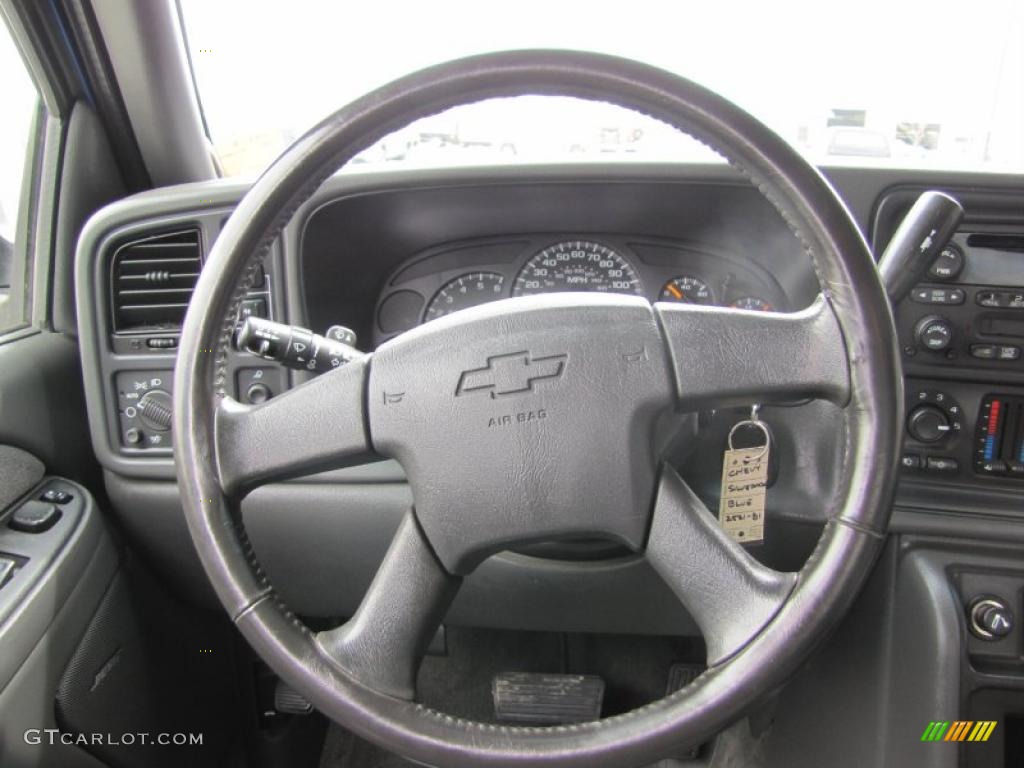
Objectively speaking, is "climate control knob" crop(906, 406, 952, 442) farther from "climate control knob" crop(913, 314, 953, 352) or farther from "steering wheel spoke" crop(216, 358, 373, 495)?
"steering wheel spoke" crop(216, 358, 373, 495)

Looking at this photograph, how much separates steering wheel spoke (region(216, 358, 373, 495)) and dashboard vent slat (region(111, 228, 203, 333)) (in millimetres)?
649

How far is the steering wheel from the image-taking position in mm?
747

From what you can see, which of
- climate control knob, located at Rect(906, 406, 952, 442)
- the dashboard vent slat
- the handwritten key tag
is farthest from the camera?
the dashboard vent slat

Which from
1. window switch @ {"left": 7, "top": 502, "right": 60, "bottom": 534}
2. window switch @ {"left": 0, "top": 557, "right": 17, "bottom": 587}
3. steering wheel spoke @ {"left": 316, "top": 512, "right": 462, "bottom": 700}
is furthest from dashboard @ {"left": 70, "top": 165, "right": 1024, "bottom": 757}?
steering wheel spoke @ {"left": 316, "top": 512, "right": 462, "bottom": 700}

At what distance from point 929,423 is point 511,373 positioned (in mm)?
764

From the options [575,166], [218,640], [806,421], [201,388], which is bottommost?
[218,640]

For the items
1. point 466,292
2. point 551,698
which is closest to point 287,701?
point 551,698

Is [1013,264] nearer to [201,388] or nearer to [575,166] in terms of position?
[575,166]

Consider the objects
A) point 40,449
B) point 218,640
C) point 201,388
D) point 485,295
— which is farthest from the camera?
point 218,640

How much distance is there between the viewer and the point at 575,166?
1267 mm

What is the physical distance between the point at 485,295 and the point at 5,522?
82 cm

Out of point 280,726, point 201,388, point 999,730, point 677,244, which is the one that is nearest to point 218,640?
point 280,726

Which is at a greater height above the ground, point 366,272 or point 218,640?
point 366,272

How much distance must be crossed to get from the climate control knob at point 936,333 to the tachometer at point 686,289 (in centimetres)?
33
